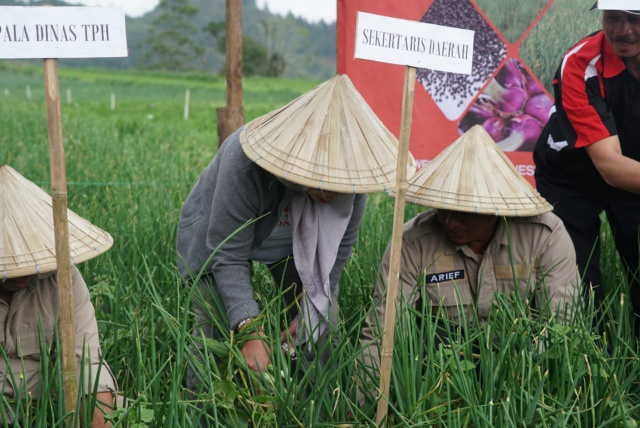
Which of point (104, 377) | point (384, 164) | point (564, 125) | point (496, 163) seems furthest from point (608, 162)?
point (104, 377)

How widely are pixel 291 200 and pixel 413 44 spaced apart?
0.64 metres

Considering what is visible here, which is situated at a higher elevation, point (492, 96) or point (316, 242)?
point (492, 96)

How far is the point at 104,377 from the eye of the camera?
2.04m

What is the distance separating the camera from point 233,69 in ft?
11.8

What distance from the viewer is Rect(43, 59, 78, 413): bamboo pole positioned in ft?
5.51

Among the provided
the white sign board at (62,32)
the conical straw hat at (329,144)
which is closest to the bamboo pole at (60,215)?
the white sign board at (62,32)

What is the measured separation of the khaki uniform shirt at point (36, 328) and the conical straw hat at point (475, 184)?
968mm

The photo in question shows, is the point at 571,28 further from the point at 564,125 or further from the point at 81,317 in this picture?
the point at 81,317

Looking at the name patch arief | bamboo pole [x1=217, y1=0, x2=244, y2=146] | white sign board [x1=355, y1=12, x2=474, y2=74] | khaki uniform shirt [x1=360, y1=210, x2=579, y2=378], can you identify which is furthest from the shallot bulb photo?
white sign board [x1=355, y1=12, x2=474, y2=74]

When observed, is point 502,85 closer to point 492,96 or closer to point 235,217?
point 492,96

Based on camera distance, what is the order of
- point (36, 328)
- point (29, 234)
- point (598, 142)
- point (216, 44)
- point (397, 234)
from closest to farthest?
point (397, 234)
point (29, 234)
point (36, 328)
point (598, 142)
point (216, 44)

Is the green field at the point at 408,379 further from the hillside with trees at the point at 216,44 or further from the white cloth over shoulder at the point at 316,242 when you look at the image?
the hillside with trees at the point at 216,44

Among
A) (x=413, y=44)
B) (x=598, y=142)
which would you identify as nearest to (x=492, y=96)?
(x=598, y=142)

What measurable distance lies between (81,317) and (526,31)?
3.11 metres
